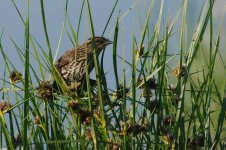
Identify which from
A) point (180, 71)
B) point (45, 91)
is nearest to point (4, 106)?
point (45, 91)

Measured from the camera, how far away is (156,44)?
9.49 ft

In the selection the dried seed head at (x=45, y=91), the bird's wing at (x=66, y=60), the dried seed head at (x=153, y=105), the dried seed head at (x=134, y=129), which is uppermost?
the bird's wing at (x=66, y=60)

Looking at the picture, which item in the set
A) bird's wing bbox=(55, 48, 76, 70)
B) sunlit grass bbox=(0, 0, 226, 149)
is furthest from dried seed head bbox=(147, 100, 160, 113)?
bird's wing bbox=(55, 48, 76, 70)

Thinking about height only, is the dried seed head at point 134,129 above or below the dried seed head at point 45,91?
below

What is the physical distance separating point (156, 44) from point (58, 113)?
1.77 feet

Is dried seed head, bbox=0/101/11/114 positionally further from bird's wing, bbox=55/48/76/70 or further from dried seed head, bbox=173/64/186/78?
bird's wing, bbox=55/48/76/70

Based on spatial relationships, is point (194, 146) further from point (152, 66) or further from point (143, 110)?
point (152, 66)

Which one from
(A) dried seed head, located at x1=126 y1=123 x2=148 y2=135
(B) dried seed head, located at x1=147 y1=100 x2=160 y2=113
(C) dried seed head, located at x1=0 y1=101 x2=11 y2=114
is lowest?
(A) dried seed head, located at x1=126 y1=123 x2=148 y2=135

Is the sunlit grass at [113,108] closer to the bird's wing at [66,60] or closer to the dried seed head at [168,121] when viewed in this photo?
the dried seed head at [168,121]

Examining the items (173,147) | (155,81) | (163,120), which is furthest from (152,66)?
(173,147)

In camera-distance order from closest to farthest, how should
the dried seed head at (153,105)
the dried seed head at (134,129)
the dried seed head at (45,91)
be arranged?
the dried seed head at (134,129)
the dried seed head at (45,91)
the dried seed head at (153,105)

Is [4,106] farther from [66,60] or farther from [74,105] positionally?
[66,60]

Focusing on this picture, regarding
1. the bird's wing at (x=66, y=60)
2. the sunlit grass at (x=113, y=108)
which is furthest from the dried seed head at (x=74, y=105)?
the bird's wing at (x=66, y=60)

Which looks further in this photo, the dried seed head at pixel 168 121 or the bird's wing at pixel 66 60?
the bird's wing at pixel 66 60
